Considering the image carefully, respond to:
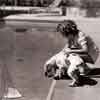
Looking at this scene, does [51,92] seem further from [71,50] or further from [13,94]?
[71,50]

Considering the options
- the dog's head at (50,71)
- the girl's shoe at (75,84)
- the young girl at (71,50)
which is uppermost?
the young girl at (71,50)

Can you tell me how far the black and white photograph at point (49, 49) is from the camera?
3.28 meters

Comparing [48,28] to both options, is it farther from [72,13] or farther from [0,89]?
[0,89]

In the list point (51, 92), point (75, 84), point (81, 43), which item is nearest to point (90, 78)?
point (75, 84)

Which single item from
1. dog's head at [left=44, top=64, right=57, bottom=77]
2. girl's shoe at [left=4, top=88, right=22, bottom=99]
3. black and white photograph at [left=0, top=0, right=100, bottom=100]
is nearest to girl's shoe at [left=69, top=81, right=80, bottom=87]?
black and white photograph at [left=0, top=0, right=100, bottom=100]

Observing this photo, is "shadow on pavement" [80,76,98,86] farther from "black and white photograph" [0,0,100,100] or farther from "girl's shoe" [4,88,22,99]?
"girl's shoe" [4,88,22,99]

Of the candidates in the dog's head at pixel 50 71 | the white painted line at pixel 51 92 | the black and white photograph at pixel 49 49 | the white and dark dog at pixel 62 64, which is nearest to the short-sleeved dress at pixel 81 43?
the black and white photograph at pixel 49 49

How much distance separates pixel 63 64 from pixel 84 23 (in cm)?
55

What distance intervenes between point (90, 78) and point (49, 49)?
Result: 61 cm

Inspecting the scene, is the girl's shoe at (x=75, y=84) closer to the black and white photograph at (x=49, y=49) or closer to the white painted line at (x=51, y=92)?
the black and white photograph at (x=49, y=49)

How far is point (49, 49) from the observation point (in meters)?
3.91

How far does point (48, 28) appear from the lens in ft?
12.6

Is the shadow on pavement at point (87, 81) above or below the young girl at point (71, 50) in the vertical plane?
below

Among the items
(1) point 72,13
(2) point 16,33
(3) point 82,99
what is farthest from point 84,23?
(3) point 82,99
